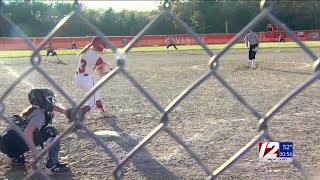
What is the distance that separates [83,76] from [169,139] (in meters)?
2.46

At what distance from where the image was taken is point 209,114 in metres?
7.98

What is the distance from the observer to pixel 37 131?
15.5ft

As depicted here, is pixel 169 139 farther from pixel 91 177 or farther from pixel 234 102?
pixel 234 102

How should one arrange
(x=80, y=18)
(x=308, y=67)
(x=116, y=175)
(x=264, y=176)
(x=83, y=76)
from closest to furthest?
(x=80, y=18) < (x=116, y=175) < (x=264, y=176) < (x=83, y=76) < (x=308, y=67)

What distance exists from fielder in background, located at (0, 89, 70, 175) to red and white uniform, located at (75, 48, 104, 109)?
8.59ft

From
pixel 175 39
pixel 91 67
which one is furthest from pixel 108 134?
pixel 175 39

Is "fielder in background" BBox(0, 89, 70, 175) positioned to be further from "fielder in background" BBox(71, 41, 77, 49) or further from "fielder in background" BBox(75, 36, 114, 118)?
"fielder in background" BBox(71, 41, 77, 49)

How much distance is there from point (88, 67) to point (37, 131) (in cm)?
324

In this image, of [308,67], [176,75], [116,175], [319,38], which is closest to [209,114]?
[116,175]

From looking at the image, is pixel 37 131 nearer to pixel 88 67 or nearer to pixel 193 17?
pixel 88 67

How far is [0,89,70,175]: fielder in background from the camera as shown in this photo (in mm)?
4656

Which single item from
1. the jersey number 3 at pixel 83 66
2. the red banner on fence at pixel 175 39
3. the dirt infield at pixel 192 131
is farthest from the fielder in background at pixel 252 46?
the red banner on fence at pixel 175 39

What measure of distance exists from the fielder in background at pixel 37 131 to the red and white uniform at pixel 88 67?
2.62 m

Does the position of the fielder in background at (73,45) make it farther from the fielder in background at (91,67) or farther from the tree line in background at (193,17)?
the fielder in background at (91,67)
